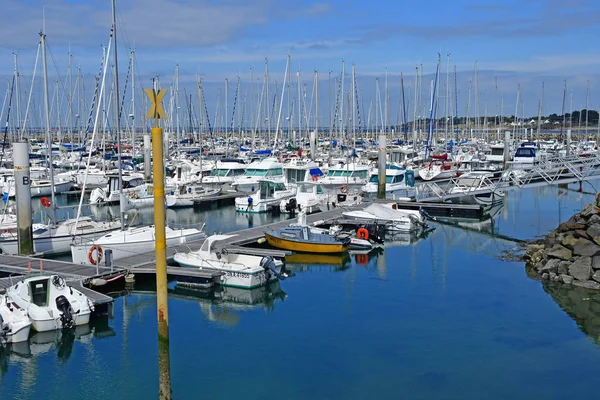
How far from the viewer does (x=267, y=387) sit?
50.9 feet

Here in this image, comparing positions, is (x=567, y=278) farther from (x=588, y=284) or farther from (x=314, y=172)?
(x=314, y=172)

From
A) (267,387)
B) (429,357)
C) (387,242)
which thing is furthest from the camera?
(387,242)

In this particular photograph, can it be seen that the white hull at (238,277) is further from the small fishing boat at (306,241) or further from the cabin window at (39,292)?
the cabin window at (39,292)

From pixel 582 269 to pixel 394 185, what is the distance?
78.3 ft

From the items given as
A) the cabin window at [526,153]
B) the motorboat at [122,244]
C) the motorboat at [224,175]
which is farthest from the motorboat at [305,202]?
the cabin window at [526,153]

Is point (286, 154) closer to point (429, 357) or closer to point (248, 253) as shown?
point (248, 253)

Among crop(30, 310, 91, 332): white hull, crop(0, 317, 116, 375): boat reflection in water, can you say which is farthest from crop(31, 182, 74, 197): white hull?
crop(30, 310, 91, 332): white hull

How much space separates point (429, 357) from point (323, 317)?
4.51 m


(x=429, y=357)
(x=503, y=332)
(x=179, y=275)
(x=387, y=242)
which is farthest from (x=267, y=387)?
(x=387, y=242)

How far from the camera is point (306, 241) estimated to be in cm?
2944

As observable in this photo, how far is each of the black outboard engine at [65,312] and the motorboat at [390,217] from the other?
18377 millimetres

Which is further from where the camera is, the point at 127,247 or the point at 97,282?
the point at 127,247

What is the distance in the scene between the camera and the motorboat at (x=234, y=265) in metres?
23.9

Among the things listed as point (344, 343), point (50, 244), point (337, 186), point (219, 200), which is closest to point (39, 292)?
point (344, 343)
